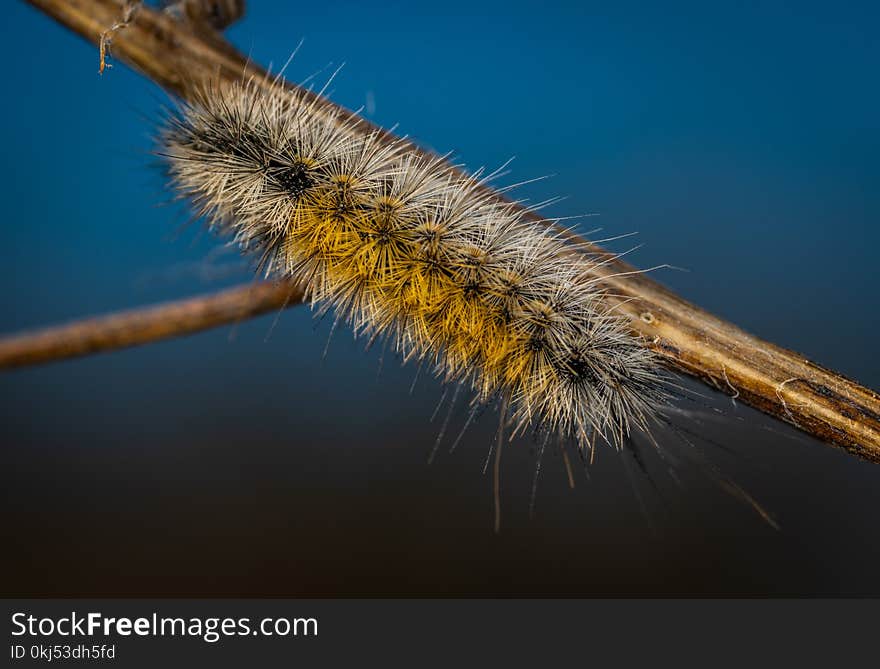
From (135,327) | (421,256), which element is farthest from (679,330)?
(135,327)

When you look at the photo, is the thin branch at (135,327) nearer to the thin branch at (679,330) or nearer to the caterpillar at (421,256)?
the caterpillar at (421,256)

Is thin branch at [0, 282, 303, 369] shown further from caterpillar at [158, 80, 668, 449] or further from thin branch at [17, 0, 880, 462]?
thin branch at [17, 0, 880, 462]

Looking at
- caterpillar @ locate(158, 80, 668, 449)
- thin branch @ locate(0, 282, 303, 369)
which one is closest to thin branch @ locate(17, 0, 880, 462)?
caterpillar @ locate(158, 80, 668, 449)

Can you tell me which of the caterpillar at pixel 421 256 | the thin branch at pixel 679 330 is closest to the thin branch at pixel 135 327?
the caterpillar at pixel 421 256

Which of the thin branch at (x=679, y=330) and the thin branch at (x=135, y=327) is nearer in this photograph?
the thin branch at (x=679, y=330)

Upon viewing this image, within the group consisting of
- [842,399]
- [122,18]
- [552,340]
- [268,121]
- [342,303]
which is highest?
[122,18]

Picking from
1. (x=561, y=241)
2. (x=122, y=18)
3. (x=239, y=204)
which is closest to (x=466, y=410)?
(x=561, y=241)

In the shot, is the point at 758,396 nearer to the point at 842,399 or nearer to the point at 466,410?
the point at 842,399
